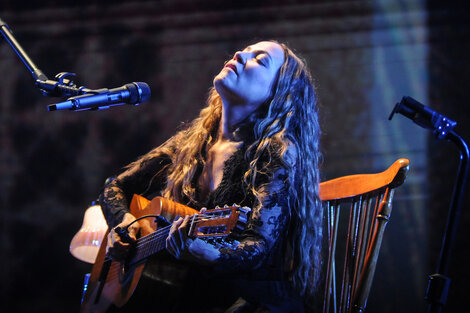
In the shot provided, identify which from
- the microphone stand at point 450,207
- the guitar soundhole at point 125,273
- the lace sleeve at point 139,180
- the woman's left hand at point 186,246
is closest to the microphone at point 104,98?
the woman's left hand at point 186,246

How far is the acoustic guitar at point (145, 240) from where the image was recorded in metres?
1.37

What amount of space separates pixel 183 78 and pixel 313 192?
177 centimetres

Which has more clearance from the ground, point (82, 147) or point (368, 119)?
point (368, 119)

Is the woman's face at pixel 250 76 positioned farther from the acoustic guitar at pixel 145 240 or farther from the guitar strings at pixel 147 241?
the guitar strings at pixel 147 241

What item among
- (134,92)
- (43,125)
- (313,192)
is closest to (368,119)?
(313,192)

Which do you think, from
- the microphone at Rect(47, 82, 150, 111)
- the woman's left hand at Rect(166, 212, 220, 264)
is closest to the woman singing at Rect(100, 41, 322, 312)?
the woman's left hand at Rect(166, 212, 220, 264)

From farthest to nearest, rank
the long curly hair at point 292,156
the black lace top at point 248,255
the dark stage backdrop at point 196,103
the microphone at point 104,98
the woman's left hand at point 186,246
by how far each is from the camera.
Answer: the dark stage backdrop at point 196,103, the long curly hair at point 292,156, the black lace top at point 248,255, the woman's left hand at point 186,246, the microphone at point 104,98

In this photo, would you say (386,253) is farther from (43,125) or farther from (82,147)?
(43,125)

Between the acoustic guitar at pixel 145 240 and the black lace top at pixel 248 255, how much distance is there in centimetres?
7

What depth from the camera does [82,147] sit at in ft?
10.9

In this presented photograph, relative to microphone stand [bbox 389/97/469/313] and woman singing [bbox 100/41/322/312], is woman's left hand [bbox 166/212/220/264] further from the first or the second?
microphone stand [bbox 389/97/469/313]

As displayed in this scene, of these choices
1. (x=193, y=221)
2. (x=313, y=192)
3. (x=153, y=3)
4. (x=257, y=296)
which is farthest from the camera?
(x=153, y=3)

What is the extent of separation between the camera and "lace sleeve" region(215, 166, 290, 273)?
58.6 inches

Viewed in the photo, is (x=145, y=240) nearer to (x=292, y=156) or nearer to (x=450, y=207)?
(x=292, y=156)
